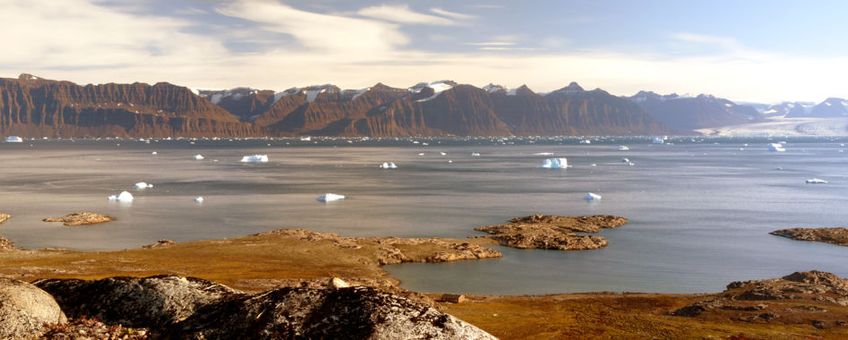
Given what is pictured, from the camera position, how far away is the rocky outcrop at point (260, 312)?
10.4 m

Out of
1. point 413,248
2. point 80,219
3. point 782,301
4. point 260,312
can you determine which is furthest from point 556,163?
point 260,312

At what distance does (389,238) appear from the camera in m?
47.9

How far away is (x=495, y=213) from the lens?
65625 millimetres

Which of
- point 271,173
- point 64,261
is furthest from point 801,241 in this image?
point 271,173

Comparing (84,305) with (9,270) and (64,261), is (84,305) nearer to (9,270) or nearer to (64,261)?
(9,270)

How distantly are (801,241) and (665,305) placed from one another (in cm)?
2825

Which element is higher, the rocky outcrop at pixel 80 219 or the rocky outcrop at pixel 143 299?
the rocky outcrop at pixel 143 299

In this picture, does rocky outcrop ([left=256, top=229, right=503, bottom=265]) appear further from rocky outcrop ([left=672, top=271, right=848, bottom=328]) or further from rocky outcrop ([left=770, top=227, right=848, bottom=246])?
rocky outcrop ([left=770, top=227, right=848, bottom=246])

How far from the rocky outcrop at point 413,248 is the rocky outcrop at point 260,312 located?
27.9 metres

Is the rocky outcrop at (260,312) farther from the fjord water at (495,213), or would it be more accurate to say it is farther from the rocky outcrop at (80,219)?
the rocky outcrop at (80,219)

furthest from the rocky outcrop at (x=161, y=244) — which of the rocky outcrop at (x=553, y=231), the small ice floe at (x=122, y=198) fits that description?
the small ice floe at (x=122, y=198)

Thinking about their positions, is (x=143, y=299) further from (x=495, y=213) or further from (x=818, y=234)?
(x=495, y=213)

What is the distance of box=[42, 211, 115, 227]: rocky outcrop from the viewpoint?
5696 cm

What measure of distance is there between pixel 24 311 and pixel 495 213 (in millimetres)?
55442
